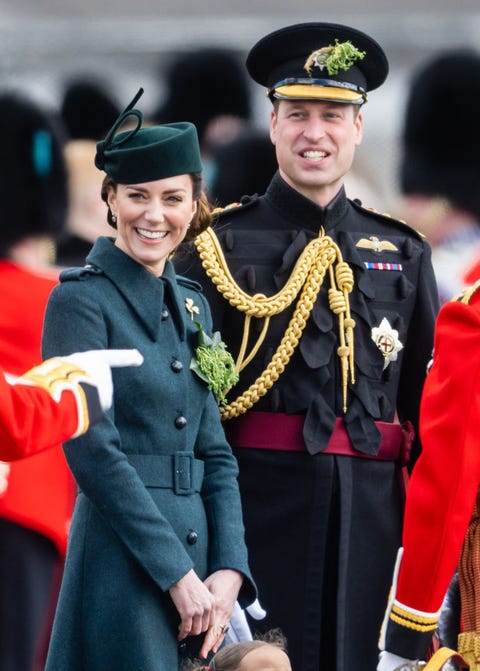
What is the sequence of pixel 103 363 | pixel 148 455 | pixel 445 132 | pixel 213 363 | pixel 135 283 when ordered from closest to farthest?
pixel 103 363
pixel 148 455
pixel 135 283
pixel 213 363
pixel 445 132

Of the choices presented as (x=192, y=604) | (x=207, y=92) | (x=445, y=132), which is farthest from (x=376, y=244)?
(x=207, y=92)

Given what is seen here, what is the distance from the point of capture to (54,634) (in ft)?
18.1

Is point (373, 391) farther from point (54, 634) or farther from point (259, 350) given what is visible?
point (54, 634)

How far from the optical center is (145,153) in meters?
5.66

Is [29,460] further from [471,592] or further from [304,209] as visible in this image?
[471,592]

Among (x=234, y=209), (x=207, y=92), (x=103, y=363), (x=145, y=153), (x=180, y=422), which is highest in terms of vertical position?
(x=207, y=92)

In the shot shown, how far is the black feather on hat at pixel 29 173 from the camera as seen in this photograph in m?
7.11

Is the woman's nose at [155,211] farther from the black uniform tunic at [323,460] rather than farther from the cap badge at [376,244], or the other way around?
the cap badge at [376,244]

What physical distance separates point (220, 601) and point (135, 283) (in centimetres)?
82

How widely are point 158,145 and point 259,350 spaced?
1032 mm

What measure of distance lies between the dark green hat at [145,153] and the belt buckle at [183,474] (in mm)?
702

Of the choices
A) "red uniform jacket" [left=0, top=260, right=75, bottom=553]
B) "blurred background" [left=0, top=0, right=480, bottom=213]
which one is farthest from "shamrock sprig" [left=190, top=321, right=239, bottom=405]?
"blurred background" [left=0, top=0, right=480, bottom=213]

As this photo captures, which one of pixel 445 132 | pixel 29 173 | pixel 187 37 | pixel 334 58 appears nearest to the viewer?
pixel 334 58

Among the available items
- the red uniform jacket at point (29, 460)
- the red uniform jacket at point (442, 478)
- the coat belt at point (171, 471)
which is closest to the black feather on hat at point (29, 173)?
the red uniform jacket at point (29, 460)
